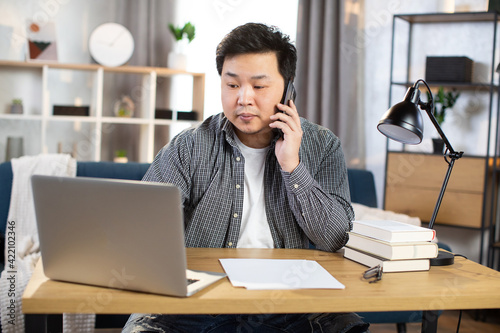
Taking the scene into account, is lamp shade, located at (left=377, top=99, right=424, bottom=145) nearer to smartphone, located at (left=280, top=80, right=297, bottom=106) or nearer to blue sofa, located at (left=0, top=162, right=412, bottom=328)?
A: smartphone, located at (left=280, top=80, right=297, bottom=106)

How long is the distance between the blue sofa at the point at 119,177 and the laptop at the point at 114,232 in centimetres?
109

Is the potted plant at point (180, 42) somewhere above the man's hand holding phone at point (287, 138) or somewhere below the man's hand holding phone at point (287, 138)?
above

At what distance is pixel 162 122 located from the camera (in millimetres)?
3570

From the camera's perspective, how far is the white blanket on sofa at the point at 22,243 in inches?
74.6

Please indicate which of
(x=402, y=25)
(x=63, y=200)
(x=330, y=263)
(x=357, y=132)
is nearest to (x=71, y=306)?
(x=63, y=200)

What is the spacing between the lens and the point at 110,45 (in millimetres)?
3582

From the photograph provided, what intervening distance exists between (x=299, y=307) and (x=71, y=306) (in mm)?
402

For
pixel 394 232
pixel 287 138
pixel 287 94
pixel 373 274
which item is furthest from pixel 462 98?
pixel 373 274

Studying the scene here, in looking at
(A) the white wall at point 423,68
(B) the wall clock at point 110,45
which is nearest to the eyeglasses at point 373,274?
(A) the white wall at point 423,68

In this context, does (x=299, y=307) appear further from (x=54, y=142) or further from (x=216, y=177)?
(x=54, y=142)

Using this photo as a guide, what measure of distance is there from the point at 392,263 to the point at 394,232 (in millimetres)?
69

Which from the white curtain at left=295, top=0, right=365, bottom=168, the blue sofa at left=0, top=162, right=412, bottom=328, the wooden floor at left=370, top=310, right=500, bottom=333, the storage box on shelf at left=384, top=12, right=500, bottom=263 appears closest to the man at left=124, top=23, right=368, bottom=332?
the blue sofa at left=0, top=162, right=412, bottom=328

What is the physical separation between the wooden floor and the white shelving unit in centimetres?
175

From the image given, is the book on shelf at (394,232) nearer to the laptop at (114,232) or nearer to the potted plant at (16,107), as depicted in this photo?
the laptop at (114,232)
